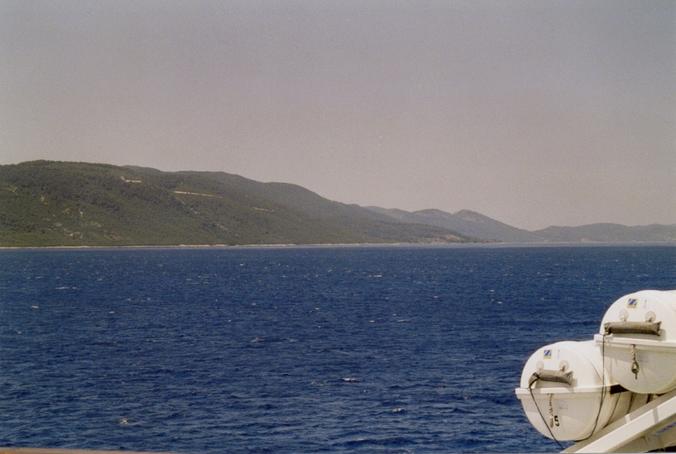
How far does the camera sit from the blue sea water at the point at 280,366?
2803 cm

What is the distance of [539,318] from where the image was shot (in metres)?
65.8

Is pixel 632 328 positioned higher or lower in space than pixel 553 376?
higher

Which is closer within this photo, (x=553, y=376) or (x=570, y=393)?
(x=570, y=393)

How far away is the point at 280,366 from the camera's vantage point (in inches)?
1660

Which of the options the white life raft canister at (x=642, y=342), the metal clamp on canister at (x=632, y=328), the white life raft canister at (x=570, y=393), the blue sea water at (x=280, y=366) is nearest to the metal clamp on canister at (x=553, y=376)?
the white life raft canister at (x=570, y=393)

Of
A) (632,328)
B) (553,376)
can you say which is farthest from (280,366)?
(632,328)

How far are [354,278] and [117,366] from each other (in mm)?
86310

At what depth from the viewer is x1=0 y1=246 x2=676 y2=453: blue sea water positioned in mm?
28031

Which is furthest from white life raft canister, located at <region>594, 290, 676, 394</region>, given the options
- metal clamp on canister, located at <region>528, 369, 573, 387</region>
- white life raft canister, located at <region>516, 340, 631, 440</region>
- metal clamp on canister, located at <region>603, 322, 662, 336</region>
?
metal clamp on canister, located at <region>528, 369, 573, 387</region>

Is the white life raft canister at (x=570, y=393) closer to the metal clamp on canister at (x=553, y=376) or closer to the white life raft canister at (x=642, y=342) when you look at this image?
the metal clamp on canister at (x=553, y=376)

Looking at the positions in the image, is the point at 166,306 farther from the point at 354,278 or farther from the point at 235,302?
the point at 354,278

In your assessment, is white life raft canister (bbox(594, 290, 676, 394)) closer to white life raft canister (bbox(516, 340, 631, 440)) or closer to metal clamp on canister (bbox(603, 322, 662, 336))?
metal clamp on canister (bbox(603, 322, 662, 336))

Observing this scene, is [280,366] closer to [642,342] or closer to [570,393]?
[570,393]

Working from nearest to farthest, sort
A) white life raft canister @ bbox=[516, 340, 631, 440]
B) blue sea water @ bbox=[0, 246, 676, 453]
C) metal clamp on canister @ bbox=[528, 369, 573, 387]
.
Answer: white life raft canister @ bbox=[516, 340, 631, 440]
metal clamp on canister @ bbox=[528, 369, 573, 387]
blue sea water @ bbox=[0, 246, 676, 453]
